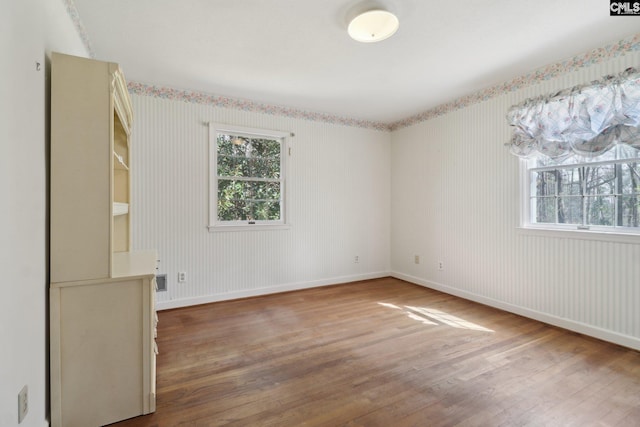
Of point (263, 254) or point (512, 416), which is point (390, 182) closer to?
point (263, 254)

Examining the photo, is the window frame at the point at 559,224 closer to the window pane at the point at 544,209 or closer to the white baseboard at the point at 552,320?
the window pane at the point at 544,209

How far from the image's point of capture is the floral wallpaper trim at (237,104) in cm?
328

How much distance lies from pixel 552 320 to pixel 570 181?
135cm

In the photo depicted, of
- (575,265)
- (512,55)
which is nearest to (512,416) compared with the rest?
(575,265)

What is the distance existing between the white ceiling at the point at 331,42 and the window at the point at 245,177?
602 mm

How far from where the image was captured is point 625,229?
2.50 m

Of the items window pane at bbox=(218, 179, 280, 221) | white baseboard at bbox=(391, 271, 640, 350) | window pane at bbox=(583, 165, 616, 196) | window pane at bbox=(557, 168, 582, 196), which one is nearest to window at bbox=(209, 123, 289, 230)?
window pane at bbox=(218, 179, 280, 221)

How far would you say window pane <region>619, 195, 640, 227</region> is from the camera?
2441 millimetres

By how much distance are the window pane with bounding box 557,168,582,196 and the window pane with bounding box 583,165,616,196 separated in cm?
6
